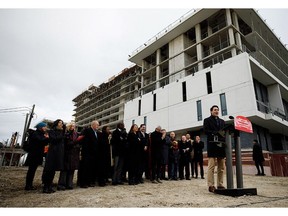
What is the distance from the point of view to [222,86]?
17938 millimetres

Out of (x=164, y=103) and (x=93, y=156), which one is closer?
(x=93, y=156)

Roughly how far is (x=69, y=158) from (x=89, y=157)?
0.45 metres

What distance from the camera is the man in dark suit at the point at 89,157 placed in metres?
4.58

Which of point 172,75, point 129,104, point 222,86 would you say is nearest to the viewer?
point 222,86

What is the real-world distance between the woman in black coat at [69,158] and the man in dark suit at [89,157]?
171 millimetres

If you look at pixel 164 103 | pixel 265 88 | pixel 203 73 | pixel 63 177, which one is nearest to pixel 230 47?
pixel 203 73

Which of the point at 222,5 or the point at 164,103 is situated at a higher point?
the point at 164,103

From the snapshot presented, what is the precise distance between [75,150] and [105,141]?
31.4 inches

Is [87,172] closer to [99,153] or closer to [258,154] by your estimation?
[99,153]

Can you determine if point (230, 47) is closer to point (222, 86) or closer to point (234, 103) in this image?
point (222, 86)

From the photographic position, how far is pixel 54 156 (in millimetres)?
3941

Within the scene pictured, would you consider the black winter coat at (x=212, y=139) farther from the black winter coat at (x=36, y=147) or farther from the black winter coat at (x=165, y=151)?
the black winter coat at (x=36, y=147)

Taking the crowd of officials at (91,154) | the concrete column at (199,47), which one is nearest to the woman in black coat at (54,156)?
the crowd of officials at (91,154)

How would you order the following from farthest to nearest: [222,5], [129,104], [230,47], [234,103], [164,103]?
1. [129,104]
2. [164,103]
3. [230,47]
4. [234,103]
5. [222,5]
